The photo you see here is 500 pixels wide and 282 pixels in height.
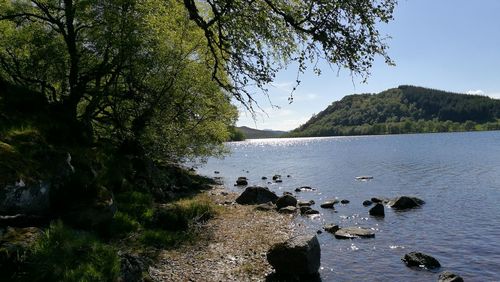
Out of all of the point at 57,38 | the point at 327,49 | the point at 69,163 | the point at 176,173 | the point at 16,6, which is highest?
the point at 16,6

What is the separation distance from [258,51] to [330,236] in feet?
59.7

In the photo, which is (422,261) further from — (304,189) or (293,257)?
(304,189)

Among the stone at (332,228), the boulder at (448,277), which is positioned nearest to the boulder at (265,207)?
the stone at (332,228)

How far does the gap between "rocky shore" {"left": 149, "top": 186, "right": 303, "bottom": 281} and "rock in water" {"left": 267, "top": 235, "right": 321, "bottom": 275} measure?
615 millimetres

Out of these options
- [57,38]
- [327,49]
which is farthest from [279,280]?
[57,38]

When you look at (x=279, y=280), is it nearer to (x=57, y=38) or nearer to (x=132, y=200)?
(x=132, y=200)

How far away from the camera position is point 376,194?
46.4 meters

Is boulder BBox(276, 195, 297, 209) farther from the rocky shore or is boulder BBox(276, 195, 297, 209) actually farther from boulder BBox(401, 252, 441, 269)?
boulder BBox(401, 252, 441, 269)

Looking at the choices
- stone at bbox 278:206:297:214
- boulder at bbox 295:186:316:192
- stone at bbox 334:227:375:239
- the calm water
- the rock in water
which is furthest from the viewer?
boulder at bbox 295:186:316:192

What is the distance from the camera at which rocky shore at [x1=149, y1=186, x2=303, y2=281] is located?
1619 cm

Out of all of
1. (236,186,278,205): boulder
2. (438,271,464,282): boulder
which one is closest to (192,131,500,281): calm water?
(438,271,464,282): boulder

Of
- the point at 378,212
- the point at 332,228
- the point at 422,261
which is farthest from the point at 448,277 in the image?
the point at 378,212

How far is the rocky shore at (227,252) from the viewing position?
53.1 ft

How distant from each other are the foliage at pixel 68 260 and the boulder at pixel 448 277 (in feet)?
48.0
